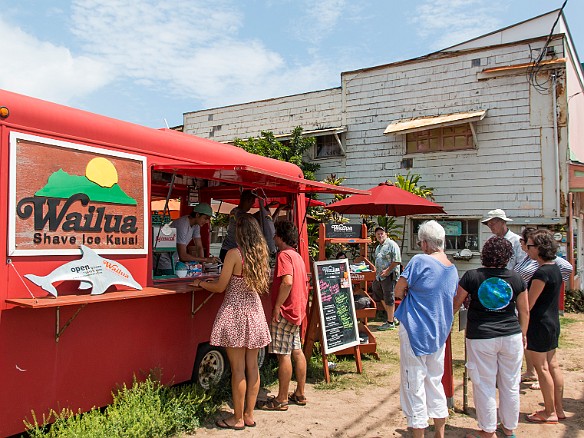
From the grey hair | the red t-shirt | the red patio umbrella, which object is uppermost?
the red patio umbrella

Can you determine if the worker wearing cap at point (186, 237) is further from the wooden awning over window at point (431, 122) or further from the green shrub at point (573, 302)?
the green shrub at point (573, 302)

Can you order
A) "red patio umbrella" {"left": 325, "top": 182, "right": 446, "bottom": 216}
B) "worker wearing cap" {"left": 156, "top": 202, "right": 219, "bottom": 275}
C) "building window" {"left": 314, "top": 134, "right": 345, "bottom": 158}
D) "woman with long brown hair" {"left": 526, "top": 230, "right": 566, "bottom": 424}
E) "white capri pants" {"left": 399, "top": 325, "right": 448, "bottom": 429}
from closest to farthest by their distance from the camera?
"white capri pants" {"left": 399, "top": 325, "right": 448, "bottom": 429}, "woman with long brown hair" {"left": 526, "top": 230, "right": 566, "bottom": 424}, "worker wearing cap" {"left": 156, "top": 202, "right": 219, "bottom": 275}, "red patio umbrella" {"left": 325, "top": 182, "right": 446, "bottom": 216}, "building window" {"left": 314, "top": 134, "right": 345, "bottom": 158}

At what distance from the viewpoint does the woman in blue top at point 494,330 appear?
4.02 metres

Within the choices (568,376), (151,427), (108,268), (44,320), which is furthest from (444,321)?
(568,376)

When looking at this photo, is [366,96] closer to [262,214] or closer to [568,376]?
[262,214]

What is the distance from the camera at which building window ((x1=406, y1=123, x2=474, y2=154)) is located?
41.3 ft

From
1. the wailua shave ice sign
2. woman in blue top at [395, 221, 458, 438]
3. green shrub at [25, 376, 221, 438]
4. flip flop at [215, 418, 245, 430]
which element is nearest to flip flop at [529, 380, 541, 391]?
woman in blue top at [395, 221, 458, 438]

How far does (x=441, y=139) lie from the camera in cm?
1291

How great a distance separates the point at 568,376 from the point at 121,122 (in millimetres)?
5920

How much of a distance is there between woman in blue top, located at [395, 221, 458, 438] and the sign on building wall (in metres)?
2.30

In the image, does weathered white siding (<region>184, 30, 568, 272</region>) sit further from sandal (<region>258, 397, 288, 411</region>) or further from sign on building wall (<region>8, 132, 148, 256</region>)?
sign on building wall (<region>8, 132, 148, 256</region>)

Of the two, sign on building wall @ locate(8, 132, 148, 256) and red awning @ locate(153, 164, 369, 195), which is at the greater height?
red awning @ locate(153, 164, 369, 195)

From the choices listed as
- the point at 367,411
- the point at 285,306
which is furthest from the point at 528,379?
the point at 285,306

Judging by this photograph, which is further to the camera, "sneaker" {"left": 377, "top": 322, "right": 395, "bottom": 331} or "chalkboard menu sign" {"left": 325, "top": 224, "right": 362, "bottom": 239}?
"sneaker" {"left": 377, "top": 322, "right": 395, "bottom": 331}
